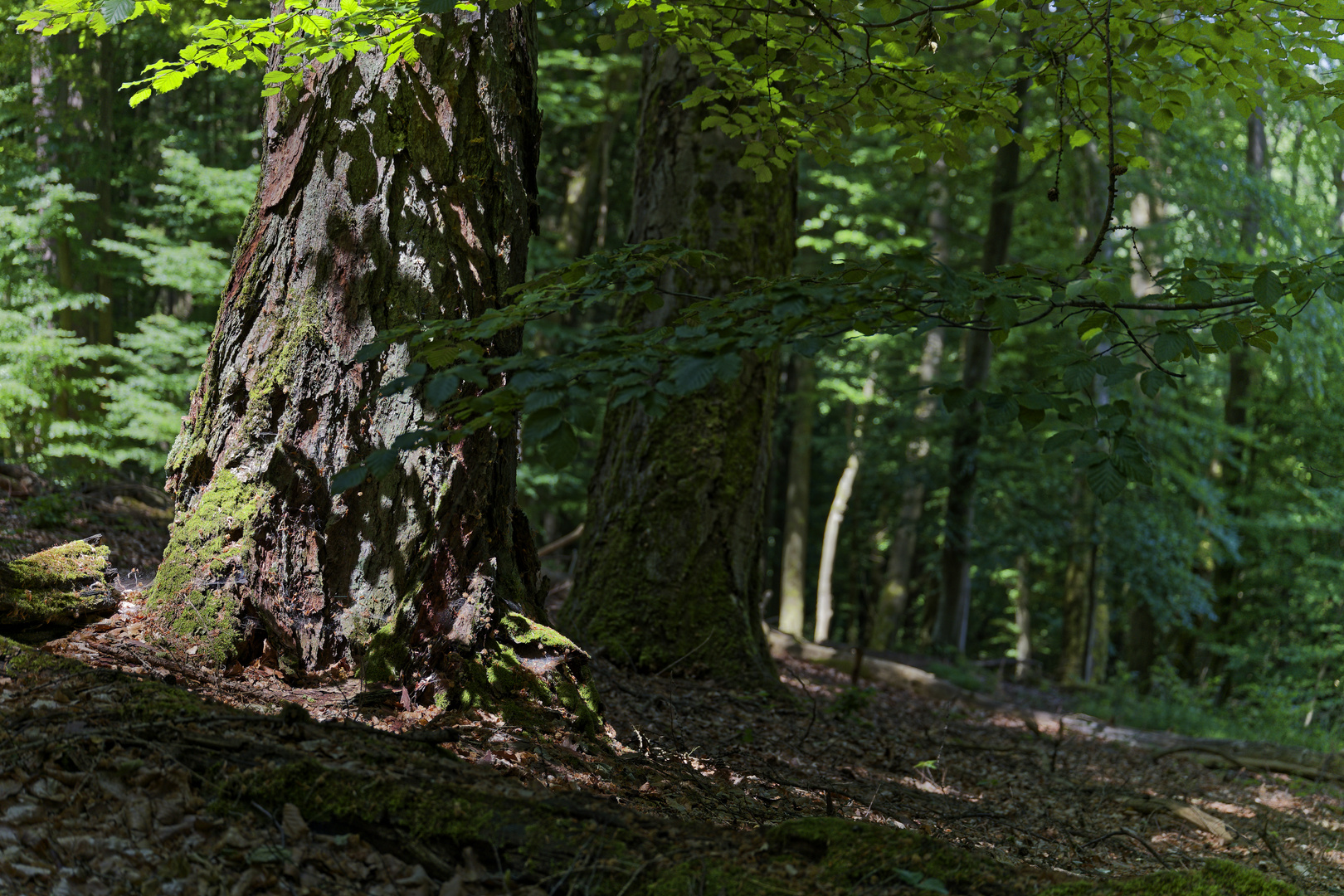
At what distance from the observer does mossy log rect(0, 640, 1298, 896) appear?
2.09 m

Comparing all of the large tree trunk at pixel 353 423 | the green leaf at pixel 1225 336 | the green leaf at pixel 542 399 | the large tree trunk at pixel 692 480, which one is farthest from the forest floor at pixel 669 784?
the green leaf at pixel 1225 336

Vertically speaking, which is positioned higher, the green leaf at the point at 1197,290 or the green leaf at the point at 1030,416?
the green leaf at the point at 1197,290

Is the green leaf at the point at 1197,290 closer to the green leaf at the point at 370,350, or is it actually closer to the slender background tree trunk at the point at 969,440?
the green leaf at the point at 370,350

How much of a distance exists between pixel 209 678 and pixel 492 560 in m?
1.04

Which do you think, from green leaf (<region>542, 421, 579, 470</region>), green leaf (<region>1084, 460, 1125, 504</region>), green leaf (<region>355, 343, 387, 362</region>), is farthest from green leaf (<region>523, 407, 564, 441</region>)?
green leaf (<region>1084, 460, 1125, 504</region>)

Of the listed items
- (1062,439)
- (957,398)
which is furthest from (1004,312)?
(1062,439)

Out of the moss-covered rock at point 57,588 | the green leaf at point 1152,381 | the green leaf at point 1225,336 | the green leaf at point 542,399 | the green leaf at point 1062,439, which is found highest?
the green leaf at point 1225,336

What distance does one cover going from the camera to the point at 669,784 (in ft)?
10.9

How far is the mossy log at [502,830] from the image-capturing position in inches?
82.1

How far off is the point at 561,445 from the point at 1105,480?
58.1 inches

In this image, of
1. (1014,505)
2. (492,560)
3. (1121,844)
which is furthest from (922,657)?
(492,560)

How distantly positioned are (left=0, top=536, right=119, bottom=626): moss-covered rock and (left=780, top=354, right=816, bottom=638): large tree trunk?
1116 centimetres

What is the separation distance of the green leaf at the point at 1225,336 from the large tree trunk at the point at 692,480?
3.43m

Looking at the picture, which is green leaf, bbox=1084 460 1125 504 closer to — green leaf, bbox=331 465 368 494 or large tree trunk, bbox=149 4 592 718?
green leaf, bbox=331 465 368 494
